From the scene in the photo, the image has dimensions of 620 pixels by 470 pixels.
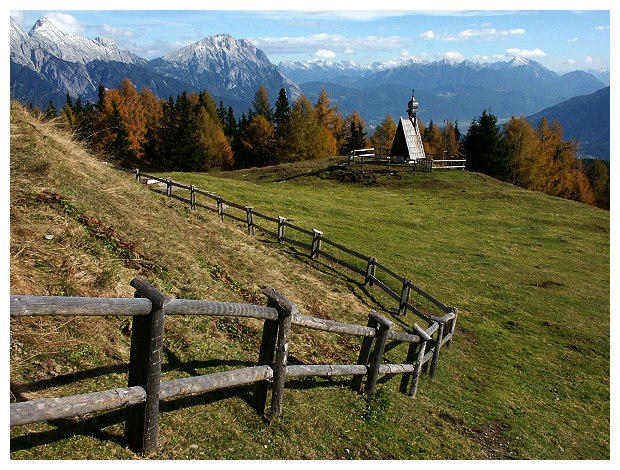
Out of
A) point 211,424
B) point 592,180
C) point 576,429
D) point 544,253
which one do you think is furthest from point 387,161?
point 592,180

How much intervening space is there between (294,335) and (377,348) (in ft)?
9.69

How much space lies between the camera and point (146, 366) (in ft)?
17.0

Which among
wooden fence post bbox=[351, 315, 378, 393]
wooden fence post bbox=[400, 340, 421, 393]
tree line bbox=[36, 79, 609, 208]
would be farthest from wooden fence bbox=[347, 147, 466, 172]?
wooden fence post bbox=[351, 315, 378, 393]

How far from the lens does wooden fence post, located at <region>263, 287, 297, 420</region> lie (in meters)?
6.55

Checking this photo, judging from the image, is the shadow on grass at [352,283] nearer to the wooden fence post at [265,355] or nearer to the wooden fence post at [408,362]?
the wooden fence post at [408,362]

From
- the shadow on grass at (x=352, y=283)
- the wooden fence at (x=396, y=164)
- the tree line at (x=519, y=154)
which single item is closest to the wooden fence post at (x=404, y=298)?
the shadow on grass at (x=352, y=283)

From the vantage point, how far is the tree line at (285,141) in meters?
71.2

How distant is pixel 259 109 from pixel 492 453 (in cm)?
9874

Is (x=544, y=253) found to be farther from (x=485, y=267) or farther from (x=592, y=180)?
(x=592, y=180)

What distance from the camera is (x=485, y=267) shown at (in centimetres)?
2641

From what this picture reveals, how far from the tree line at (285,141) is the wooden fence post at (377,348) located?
5905 cm

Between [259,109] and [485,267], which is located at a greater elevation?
[259,109]

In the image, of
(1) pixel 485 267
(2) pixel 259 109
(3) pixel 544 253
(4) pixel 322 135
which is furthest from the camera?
(2) pixel 259 109

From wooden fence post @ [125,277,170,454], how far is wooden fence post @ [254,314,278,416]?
72.1 inches
